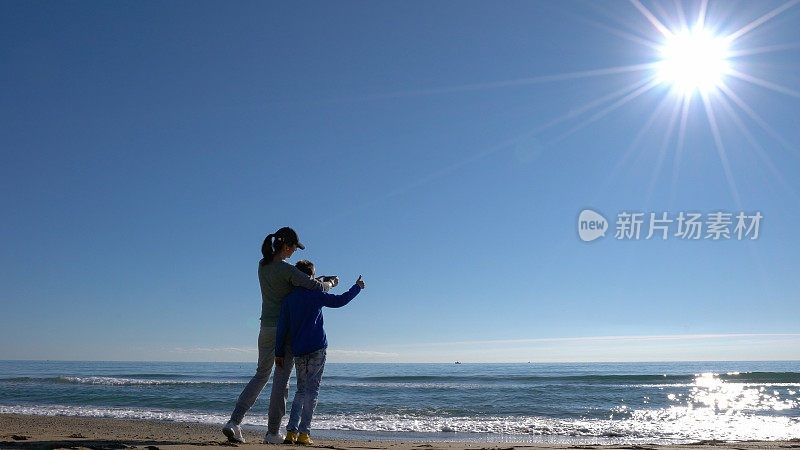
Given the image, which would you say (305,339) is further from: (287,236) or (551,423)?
(551,423)

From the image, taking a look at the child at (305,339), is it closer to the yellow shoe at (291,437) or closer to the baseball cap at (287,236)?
the yellow shoe at (291,437)

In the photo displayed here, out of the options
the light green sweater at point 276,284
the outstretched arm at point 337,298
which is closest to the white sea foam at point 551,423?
the light green sweater at point 276,284

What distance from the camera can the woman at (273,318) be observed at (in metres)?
4.15

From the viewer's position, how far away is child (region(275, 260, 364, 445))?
4043 mm

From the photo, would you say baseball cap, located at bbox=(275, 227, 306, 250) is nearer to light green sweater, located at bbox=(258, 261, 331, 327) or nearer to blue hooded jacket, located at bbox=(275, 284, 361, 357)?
light green sweater, located at bbox=(258, 261, 331, 327)

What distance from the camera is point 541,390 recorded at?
1659 cm

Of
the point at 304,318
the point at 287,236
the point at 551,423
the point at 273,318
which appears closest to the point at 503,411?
the point at 551,423

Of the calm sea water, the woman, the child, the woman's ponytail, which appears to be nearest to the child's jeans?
the child

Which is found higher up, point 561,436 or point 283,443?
point 283,443

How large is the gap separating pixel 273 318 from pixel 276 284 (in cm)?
30

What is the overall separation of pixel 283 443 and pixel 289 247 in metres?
1.56

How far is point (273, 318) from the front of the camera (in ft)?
14.1

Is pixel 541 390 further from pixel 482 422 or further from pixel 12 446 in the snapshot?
pixel 12 446

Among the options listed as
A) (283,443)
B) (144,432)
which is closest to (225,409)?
(144,432)
